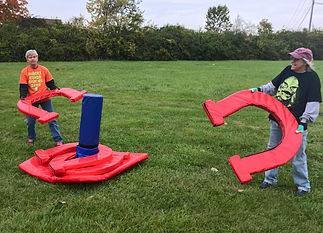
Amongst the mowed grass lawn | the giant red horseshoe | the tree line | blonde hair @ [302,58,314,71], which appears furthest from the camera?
the tree line

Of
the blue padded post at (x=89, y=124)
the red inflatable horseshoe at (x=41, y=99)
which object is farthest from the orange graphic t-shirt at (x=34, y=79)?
the blue padded post at (x=89, y=124)

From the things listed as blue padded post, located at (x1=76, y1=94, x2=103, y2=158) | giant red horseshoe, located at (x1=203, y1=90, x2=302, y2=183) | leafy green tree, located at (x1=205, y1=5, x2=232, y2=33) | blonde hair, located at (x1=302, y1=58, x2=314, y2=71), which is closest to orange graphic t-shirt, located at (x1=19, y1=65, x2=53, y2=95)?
blue padded post, located at (x1=76, y1=94, x2=103, y2=158)

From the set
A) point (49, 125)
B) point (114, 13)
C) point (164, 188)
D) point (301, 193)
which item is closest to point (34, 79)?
point (49, 125)

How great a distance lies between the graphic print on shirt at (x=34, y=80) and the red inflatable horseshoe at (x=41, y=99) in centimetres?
23

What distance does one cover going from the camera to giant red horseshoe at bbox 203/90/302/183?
4980mm

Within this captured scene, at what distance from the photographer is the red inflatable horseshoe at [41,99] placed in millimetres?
6337

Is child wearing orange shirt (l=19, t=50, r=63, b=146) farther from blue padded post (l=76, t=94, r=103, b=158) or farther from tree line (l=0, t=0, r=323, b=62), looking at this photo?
tree line (l=0, t=0, r=323, b=62)

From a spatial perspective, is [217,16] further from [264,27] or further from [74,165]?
[74,165]

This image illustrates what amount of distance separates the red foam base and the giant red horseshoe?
153 cm

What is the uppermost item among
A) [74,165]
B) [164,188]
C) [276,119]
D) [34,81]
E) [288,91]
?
[288,91]

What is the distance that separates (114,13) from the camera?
35562 millimetres

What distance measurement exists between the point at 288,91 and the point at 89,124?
2.50 metres

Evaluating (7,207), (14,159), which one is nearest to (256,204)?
(7,207)

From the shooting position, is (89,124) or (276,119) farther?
(89,124)
